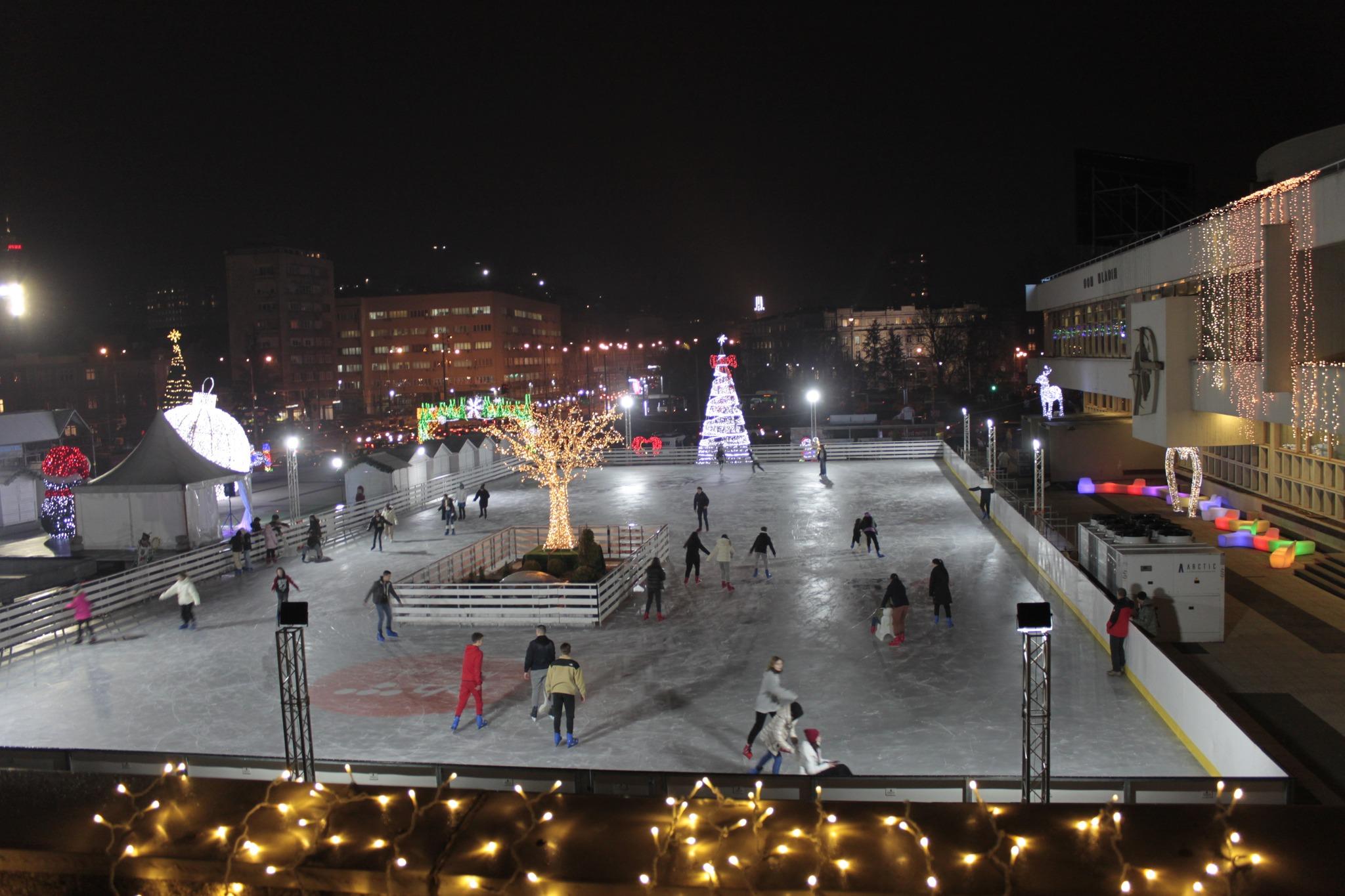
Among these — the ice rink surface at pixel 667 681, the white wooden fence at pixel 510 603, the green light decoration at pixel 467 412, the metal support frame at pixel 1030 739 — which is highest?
the green light decoration at pixel 467 412

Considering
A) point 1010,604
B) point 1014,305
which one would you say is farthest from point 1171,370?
point 1014,305

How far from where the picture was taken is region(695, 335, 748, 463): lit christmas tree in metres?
39.0

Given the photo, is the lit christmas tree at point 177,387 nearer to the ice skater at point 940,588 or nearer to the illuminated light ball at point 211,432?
the illuminated light ball at point 211,432

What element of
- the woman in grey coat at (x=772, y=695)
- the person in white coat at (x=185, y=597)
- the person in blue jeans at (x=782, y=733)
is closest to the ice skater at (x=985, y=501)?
the woman in grey coat at (x=772, y=695)

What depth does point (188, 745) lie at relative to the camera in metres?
11.1

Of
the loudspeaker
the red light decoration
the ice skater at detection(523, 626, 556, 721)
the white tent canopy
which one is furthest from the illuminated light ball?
the loudspeaker

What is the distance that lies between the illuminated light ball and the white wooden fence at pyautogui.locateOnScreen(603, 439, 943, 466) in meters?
16.5

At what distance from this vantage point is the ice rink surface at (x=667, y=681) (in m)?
10.5

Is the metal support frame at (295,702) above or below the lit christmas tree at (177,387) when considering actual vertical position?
below

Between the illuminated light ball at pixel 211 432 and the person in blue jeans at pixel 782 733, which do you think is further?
the illuminated light ball at pixel 211 432

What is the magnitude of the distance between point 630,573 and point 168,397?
31.4m

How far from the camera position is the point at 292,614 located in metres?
8.09

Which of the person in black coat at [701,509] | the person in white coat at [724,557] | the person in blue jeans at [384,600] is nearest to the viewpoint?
the person in blue jeans at [384,600]

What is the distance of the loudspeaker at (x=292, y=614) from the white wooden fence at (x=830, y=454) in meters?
32.2
